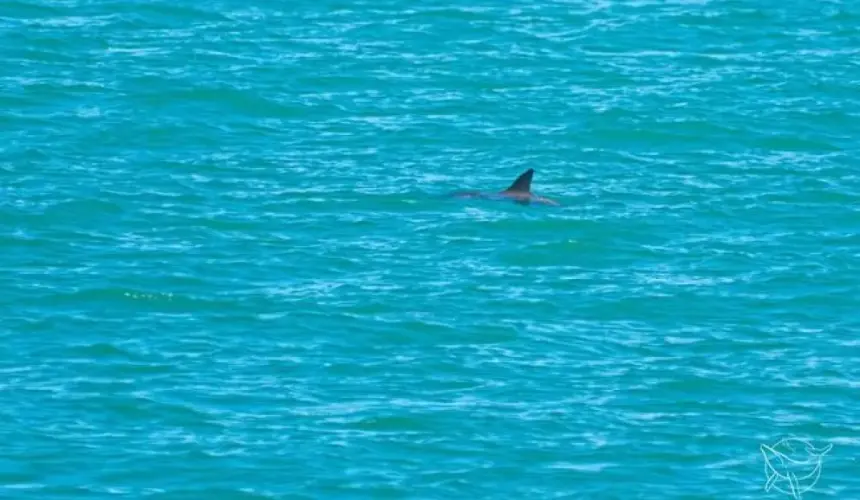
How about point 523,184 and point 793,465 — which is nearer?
point 793,465

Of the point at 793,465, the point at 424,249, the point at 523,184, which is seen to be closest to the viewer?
the point at 793,465

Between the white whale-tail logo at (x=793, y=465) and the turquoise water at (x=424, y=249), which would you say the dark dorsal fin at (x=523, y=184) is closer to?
the turquoise water at (x=424, y=249)

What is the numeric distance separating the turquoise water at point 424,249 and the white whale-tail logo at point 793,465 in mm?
113

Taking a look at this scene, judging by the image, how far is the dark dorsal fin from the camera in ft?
92.0

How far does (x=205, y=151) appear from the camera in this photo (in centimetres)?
3072

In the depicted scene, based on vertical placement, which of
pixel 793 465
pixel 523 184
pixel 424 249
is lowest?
pixel 793 465

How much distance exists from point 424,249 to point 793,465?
8.07 metres

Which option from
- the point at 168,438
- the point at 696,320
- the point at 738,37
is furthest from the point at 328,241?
the point at 738,37

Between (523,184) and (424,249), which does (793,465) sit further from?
(523,184)

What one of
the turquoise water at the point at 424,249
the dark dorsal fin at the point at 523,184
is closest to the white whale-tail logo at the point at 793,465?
the turquoise water at the point at 424,249

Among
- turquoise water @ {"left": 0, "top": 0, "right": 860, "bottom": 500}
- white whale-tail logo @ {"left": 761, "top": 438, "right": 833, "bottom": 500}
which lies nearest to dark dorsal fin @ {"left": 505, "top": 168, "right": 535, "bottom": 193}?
turquoise water @ {"left": 0, "top": 0, "right": 860, "bottom": 500}

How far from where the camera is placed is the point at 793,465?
63.6ft

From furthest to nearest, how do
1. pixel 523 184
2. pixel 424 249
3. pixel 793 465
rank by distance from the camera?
pixel 523 184 < pixel 424 249 < pixel 793 465

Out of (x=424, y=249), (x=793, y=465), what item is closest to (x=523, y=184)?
(x=424, y=249)
